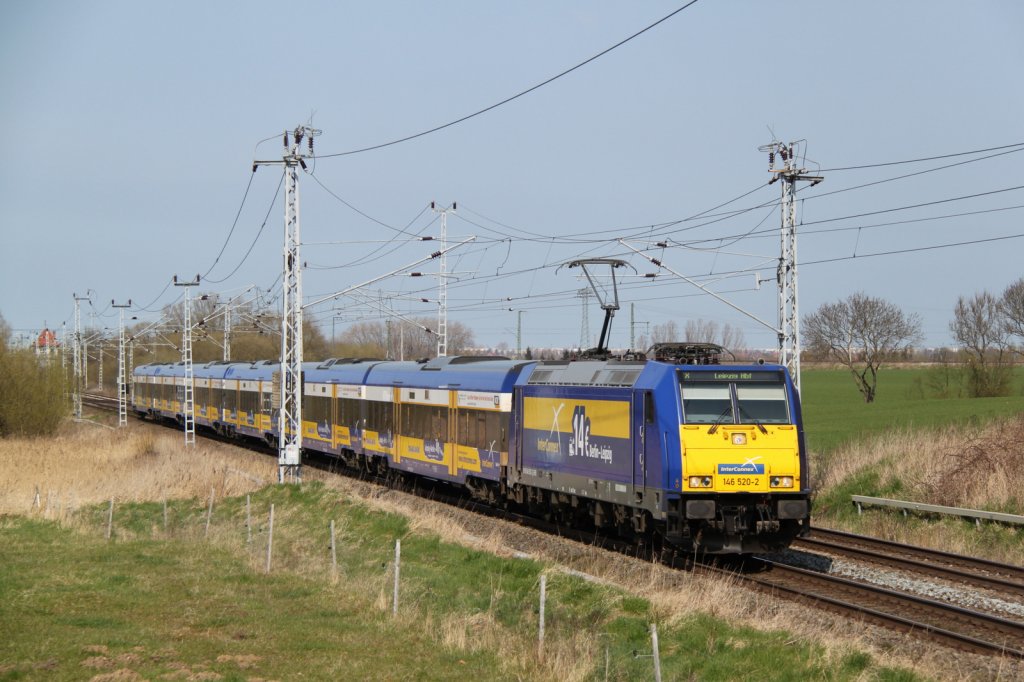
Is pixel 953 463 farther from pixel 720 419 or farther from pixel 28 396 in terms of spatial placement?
pixel 28 396

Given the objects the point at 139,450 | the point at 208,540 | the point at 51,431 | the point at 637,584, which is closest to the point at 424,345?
the point at 51,431

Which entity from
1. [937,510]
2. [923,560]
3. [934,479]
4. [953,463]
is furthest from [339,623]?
[953,463]

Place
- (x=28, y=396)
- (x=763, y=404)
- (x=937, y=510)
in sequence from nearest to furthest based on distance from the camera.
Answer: (x=763, y=404) → (x=937, y=510) → (x=28, y=396)

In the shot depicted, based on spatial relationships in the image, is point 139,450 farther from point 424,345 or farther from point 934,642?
point 424,345

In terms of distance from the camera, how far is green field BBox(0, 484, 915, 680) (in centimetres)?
1084

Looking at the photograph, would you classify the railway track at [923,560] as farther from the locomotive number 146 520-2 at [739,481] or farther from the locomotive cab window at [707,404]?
the locomotive cab window at [707,404]

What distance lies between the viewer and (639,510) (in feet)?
58.6

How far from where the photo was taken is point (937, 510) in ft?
68.6

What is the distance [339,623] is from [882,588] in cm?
793

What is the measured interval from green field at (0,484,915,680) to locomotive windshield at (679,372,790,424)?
11.4ft

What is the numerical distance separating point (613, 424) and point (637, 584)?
133 inches

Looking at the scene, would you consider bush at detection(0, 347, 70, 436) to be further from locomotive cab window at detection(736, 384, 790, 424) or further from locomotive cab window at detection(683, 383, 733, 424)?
locomotive cab window at detection(736, 384, 790, 424)

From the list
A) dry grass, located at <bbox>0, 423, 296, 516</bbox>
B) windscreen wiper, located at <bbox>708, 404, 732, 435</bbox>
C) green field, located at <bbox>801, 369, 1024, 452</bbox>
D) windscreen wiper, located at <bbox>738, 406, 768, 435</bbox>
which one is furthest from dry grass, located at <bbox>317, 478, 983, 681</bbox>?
green field, located at <bbox>801, 369, 1024, 452</bbox>

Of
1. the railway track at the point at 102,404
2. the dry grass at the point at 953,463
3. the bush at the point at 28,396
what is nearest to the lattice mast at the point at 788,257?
the dry grass at the point at 953,463
